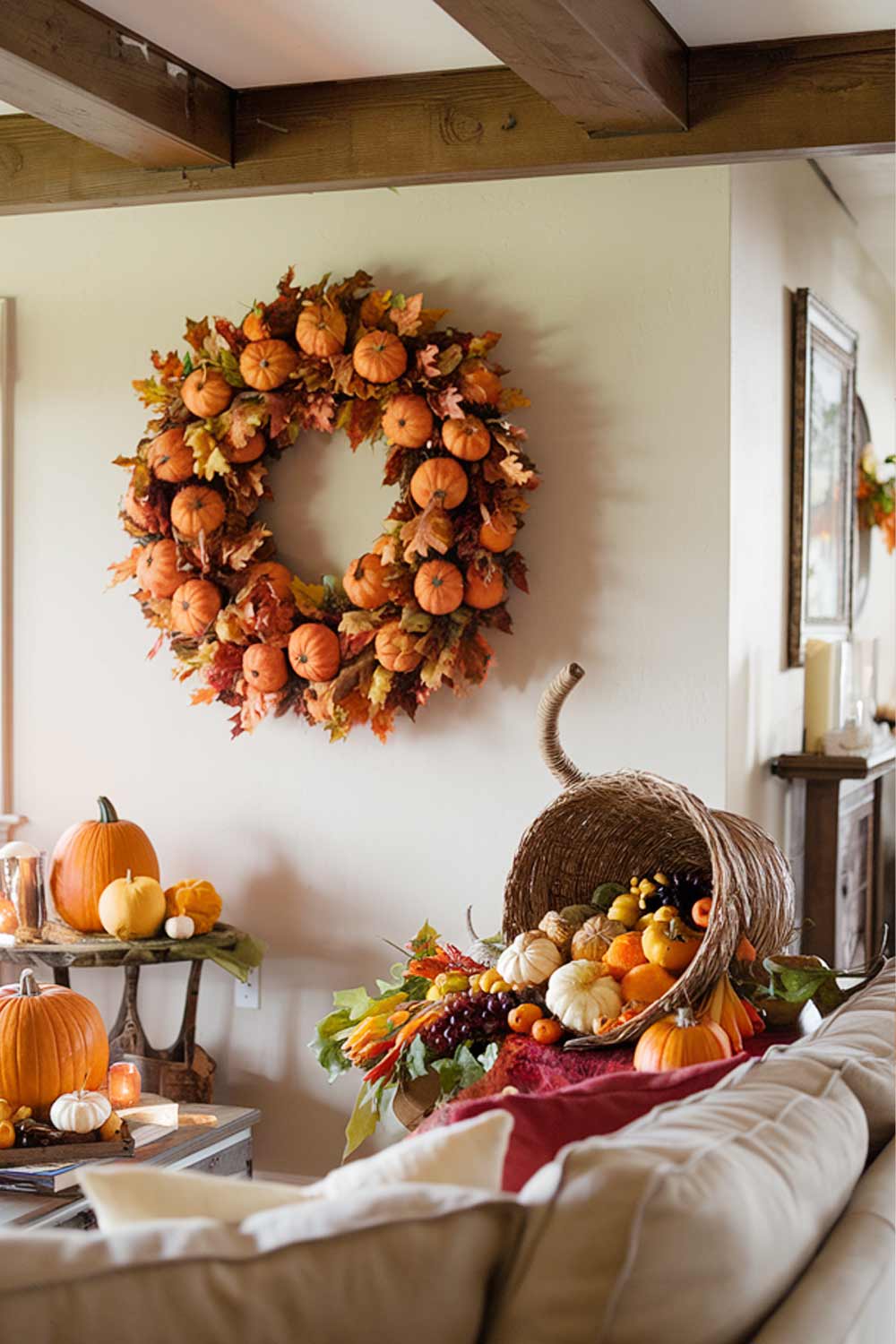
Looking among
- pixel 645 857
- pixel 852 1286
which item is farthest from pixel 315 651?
pixel 852 1286

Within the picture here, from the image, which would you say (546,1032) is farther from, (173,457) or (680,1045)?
(173,457)

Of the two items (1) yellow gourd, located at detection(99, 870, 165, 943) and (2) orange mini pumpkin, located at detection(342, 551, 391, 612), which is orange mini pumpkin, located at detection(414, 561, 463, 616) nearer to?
(2) orange mini pumpkin, located at detection(342, 551, 391, 612)

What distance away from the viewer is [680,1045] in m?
2.09

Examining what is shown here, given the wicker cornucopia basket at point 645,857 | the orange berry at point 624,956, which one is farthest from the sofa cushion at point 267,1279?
the orange berry at point 624,956

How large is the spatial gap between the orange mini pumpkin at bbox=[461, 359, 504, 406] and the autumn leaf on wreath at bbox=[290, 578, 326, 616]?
58 centimetres

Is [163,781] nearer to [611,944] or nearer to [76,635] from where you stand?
[76,635]

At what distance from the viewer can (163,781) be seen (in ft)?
12.6

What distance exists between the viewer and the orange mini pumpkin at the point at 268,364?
350 centimetres

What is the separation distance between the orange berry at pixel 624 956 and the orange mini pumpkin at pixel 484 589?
1.16m

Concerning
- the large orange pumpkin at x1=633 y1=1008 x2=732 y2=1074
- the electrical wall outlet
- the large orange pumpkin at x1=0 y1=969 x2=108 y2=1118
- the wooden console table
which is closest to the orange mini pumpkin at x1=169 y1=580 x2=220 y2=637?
the electrical wall outlet

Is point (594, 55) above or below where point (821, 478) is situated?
above

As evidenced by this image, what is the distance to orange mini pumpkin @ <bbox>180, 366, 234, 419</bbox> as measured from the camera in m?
3.55

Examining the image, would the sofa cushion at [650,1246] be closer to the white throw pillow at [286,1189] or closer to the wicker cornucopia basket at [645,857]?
the white throw pillow at [286,1189]

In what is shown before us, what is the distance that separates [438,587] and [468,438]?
0.34m
